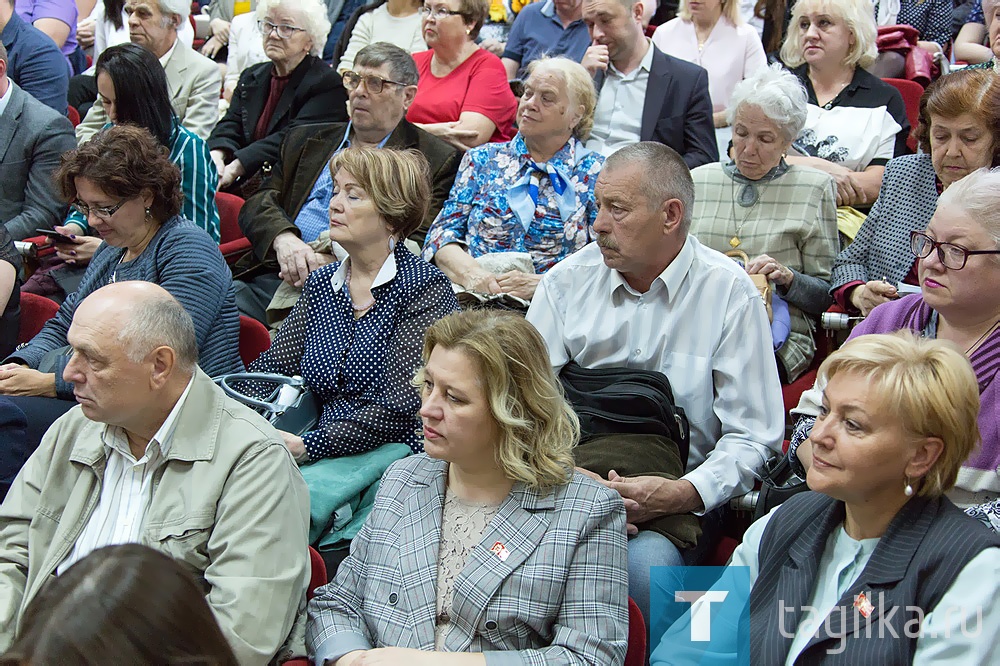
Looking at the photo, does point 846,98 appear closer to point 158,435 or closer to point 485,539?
point 485,539

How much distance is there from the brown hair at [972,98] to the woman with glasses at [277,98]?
2.60 metres

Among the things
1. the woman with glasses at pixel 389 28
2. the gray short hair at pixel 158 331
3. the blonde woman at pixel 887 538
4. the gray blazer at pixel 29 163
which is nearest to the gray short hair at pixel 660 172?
the blonde woman at pixel 887 538

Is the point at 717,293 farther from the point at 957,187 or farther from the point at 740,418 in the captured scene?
the point at 957,187

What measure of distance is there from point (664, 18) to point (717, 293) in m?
3.70

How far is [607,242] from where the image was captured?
2764 millimetres

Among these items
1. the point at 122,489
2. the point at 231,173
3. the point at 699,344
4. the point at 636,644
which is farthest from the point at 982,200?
the point at 231,173

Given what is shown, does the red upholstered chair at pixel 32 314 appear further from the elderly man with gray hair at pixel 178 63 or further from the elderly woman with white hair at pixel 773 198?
the elderly woman with white hair at pixel 773 198

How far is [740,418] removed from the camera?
2.69 m

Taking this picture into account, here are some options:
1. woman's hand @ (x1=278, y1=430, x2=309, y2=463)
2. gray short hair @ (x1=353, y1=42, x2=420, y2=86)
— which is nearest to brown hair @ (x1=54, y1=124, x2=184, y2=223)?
woman's hand @ (x1=278, y1=430, x2=309, y2=463)

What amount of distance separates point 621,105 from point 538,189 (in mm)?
737

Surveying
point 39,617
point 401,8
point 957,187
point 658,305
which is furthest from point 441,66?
point 39,617

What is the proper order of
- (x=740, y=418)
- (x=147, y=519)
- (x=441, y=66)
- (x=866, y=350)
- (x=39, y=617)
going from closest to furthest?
1. (x=39, y=617)
2. (x=866, y=350)
3. (x=147, y=519)
4. (x=740, y=418)
5. (x=441, y=66)

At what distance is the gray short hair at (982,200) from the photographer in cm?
227

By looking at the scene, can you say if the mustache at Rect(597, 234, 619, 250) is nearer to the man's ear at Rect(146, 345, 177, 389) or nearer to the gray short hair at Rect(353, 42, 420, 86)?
the man's ear at Rect(146, 345, 177, 389)
